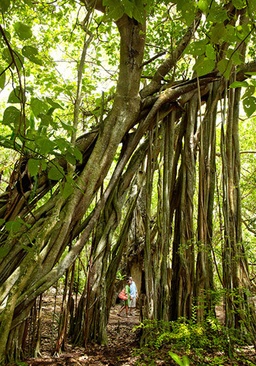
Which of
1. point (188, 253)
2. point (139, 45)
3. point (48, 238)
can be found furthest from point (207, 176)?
point (48, 238)

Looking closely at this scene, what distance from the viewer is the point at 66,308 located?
2.94m

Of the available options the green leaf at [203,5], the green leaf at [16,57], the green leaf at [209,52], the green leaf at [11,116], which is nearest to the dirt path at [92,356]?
the green leaf at [11,116]

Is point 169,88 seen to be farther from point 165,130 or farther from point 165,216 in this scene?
point 165,216

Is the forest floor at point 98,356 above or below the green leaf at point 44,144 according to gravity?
below

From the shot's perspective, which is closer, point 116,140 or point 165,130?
point 116,140

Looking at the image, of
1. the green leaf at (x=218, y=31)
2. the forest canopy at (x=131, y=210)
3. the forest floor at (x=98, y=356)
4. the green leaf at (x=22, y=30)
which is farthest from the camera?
the forest floor at (x=98, y=356)

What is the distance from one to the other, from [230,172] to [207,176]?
0.84 feet

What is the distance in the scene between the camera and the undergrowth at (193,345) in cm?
233

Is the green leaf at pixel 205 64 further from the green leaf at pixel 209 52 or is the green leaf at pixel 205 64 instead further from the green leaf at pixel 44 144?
the green leaf at pixel 44 144

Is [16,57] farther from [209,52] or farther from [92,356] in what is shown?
[92,356]

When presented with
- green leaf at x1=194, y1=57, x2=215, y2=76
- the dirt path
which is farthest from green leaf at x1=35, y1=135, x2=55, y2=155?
the dirt path

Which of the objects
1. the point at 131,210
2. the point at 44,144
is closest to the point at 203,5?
the point at 44,144

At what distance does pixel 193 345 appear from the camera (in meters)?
2.41

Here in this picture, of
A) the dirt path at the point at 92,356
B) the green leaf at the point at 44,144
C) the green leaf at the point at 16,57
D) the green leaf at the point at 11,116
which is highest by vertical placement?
the green leaf at the point at 16,57
